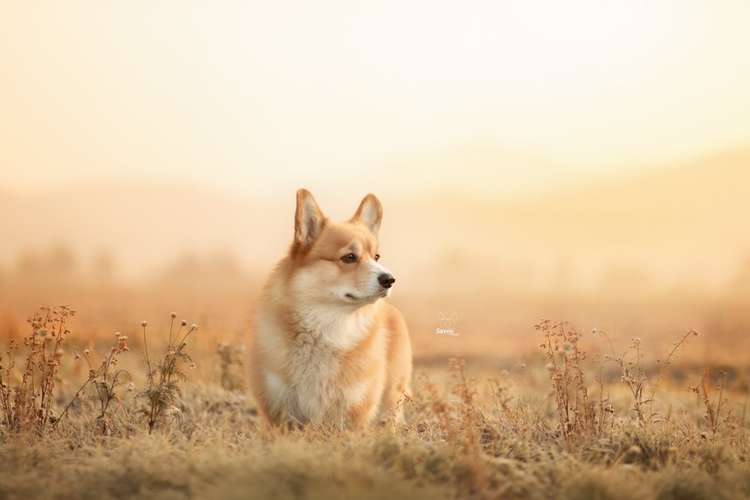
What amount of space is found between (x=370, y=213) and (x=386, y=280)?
1.17 m

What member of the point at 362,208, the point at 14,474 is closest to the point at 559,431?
the point at 362,208

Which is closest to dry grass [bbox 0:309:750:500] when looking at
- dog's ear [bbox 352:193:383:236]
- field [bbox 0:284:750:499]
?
field [bbox 0:284:750:499]

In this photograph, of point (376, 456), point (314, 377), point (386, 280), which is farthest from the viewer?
point (314, 377)

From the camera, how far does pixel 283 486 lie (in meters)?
4.55

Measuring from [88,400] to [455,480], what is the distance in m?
4.95

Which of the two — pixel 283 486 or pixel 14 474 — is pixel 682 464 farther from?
pixel 14 474

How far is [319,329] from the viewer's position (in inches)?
258

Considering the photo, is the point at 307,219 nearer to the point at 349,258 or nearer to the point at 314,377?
the point at 349,258

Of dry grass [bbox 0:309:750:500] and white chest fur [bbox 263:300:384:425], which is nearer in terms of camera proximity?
dry grass [bbox 0:309:750:500]

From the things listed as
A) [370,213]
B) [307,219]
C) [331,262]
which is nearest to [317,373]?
[331,262]

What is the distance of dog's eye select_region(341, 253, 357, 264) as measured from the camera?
21.4 ft

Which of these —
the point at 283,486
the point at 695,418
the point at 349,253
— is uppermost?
the point at 349,253

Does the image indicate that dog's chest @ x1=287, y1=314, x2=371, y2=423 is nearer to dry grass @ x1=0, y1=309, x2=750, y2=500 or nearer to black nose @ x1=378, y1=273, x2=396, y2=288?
dry grass @ x1=0, y1=309, x2=750, y2=500

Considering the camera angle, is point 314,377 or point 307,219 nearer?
point 314,377
